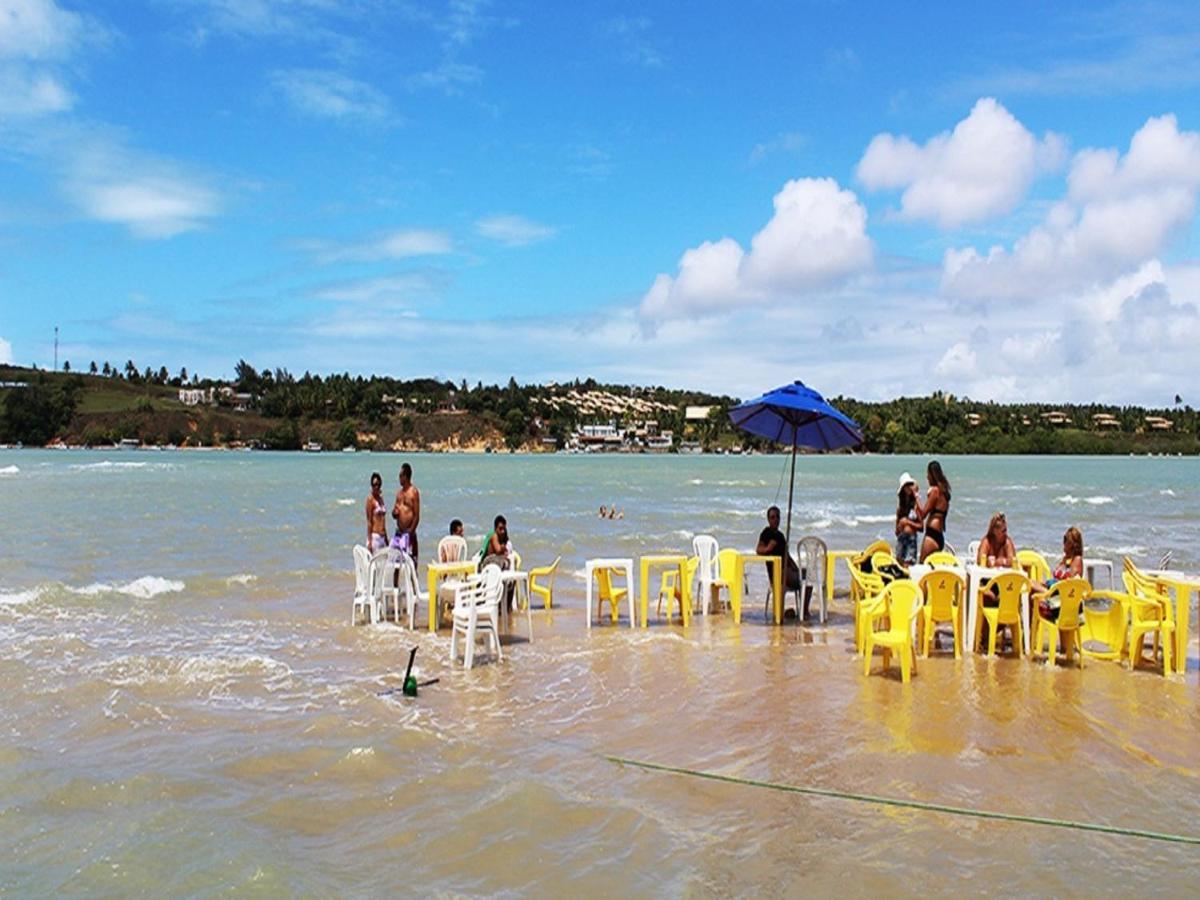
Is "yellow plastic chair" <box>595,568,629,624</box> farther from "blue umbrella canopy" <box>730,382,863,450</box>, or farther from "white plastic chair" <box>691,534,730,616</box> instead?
"blue umbrella canopy" <box>730,382,863,450</box>

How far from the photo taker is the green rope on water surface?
499 centimetres

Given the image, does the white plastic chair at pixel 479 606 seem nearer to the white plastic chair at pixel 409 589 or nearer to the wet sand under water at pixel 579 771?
the wet sand under water at pixel 579 771

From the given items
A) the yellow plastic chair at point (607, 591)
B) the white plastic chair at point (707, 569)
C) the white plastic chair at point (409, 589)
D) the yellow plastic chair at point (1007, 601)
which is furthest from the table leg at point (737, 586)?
the white plastic chair at point (409, 589)

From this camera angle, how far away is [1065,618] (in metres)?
8.77

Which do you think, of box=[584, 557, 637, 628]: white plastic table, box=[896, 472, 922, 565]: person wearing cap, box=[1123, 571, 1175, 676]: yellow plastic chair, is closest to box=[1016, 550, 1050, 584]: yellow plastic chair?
box=[896, 472, 922, 565]: person wearing cap

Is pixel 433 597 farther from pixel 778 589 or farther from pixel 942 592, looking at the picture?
pixel 942 592

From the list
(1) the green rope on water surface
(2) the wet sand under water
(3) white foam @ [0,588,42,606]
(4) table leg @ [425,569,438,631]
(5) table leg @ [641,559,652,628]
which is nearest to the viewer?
(2) the wet sand under water

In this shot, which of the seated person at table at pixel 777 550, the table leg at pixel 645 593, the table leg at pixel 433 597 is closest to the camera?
the table leg at pixel 433 597

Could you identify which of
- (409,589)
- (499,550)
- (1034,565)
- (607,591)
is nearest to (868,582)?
(1034,565)

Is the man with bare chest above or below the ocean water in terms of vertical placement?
above

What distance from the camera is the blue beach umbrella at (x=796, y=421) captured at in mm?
10875

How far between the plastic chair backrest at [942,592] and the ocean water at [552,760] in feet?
1.49

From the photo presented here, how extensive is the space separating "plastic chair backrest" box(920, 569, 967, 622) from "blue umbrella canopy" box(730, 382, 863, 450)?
8.00ft

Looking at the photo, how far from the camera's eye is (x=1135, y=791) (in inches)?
221
